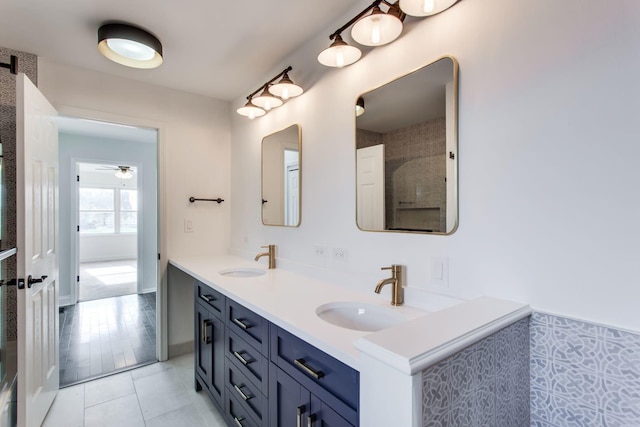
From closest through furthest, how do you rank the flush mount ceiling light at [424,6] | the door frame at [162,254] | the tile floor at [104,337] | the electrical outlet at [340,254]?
the flush mount ceiling light at [424,6] → the electrical outlet at [340,254] → the tile floor at [104,337] → the door frame at [162,254]

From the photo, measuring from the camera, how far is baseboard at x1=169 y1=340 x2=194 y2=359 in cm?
278

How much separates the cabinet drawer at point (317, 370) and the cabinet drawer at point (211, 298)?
0.62 metres

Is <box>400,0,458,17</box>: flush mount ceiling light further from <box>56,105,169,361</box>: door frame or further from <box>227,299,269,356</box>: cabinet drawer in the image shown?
<box>56,105,169,361</box>: door frame

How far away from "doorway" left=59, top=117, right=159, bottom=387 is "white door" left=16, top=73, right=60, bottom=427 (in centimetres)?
52

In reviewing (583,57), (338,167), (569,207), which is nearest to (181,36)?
(338,167)

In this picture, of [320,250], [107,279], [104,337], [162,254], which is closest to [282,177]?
[320,250]

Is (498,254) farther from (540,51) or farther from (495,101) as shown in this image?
(540,51)

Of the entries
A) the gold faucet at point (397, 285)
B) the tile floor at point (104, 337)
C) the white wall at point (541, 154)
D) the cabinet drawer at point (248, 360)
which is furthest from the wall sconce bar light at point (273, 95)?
the tile floor at point (104, 337)

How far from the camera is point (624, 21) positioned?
2.78 feet

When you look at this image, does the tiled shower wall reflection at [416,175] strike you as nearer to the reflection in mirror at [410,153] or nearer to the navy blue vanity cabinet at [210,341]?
the reflection in mirror at [410,153]

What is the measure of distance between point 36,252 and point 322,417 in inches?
71.8

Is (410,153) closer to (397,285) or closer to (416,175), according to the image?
(416,175)

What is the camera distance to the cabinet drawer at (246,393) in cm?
141

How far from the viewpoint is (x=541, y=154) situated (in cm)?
100
